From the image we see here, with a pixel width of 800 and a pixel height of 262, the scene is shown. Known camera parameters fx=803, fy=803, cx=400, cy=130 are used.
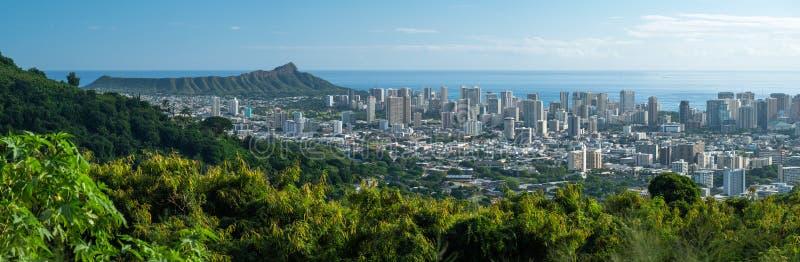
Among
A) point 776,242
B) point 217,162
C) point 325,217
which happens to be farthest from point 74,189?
point 217,162

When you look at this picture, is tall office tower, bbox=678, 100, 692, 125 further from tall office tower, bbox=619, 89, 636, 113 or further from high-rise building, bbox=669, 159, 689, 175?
high-rise building, bbox=669, 159, 689, 175

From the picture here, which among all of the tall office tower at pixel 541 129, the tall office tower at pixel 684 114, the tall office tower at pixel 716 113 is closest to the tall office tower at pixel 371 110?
the tall office tower at pixel 541 129

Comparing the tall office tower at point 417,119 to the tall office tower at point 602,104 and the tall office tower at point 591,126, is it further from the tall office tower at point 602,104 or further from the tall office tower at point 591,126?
the tall office tower at point 602,104

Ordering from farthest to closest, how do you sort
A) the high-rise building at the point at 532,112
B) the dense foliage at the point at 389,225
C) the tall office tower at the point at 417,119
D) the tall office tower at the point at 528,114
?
the tall office tower at the point at 417,119
the high-rise building at the point at 532,112
the tall office tower at the point at 528,114
the dense foliage at the point at 389,225

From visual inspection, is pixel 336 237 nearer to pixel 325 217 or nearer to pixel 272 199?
pixel 325 217

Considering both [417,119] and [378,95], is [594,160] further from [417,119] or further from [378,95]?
[378,95]

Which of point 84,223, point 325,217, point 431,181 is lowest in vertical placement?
point 431,181
